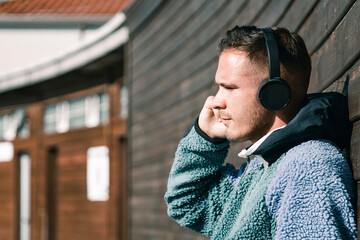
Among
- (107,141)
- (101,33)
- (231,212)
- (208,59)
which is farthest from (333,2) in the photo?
(107,141)

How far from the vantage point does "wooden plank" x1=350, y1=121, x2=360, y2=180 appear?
1.77 metres

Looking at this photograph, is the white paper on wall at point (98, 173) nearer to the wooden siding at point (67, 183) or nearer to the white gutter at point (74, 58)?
the wooden siding at point (67, 183)

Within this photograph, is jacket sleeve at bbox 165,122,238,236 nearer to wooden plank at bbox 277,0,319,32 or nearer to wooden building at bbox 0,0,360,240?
wooden building at bbox 0,0,360,240

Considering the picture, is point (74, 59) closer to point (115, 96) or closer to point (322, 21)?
point (115, 96)

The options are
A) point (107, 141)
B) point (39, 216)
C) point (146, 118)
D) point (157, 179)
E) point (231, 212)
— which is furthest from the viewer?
point (39, 216)

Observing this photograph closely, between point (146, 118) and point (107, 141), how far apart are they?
120 inches

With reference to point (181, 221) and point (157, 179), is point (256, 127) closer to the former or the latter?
point (181, 221)

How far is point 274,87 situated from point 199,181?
0.70 m

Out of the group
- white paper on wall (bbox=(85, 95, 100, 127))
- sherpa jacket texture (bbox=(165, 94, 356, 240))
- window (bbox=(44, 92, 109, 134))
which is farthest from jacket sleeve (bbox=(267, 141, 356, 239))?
white paper on wall (bbox=(85, 95, 100, 127))

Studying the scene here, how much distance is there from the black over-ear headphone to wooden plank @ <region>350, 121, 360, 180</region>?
0.82 ft

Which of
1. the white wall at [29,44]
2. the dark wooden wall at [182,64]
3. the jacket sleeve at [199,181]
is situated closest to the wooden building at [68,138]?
the white wall at [29,44]

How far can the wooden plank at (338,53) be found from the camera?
6.27 feet

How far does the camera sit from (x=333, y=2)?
2.28 metres

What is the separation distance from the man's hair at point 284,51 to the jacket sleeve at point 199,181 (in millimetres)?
514
